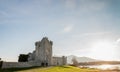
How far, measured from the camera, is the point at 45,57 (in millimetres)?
85625

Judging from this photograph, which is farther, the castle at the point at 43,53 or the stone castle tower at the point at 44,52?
the stone castle tower at the point at 44,52

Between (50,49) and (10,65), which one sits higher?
(50,49)

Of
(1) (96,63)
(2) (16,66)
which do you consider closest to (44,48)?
(2) (16,66)

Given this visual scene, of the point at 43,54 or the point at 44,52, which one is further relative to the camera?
the point at 44,52

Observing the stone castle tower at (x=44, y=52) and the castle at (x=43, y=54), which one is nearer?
Result: the castle at (x=43, y=54)

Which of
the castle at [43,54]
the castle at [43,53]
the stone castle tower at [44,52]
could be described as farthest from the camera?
the stone castle tower at [44,52]

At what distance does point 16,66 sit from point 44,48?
63.5 feet

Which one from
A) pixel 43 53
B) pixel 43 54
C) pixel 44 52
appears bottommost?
pixel 43 54

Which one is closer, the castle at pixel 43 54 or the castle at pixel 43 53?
the castle at pixel 43 54

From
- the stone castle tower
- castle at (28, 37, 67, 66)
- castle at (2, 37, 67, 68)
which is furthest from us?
the stone castle tower

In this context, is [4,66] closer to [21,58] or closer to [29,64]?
[29,64]

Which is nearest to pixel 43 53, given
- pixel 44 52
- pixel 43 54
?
pixel 43 54

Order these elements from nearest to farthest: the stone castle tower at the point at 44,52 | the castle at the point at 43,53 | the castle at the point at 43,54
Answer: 1. the castle at the point at 43,54
2. the castle at the point at 43,53
3. the stone castle tower at the point at 44,52

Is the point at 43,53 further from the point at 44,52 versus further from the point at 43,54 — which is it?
the point at 44,52
